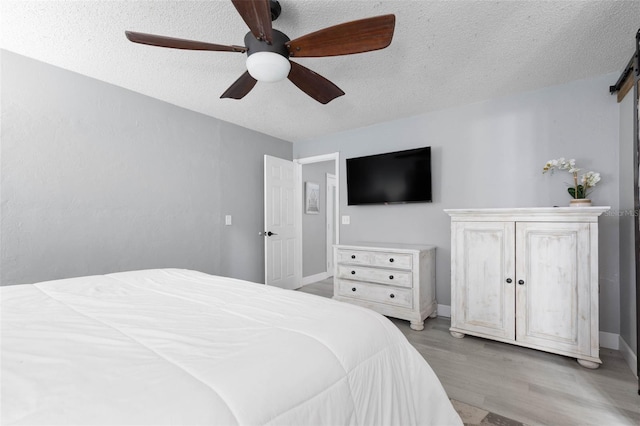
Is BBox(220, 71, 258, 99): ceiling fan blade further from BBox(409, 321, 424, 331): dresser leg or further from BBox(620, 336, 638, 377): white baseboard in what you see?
BBox(620, 336, 638, 377): white baseboard

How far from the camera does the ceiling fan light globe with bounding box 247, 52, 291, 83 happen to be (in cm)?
165

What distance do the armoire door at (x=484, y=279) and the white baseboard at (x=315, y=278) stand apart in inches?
107

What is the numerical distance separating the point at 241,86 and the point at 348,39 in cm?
89

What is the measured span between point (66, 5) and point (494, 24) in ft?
8.46

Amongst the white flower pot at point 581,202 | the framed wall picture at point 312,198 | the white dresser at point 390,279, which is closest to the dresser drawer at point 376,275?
the white dresser at point 390,279

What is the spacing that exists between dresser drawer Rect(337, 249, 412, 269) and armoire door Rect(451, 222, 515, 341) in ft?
1.52

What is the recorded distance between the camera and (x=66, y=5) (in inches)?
67.7

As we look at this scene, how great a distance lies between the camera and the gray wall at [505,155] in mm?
2516

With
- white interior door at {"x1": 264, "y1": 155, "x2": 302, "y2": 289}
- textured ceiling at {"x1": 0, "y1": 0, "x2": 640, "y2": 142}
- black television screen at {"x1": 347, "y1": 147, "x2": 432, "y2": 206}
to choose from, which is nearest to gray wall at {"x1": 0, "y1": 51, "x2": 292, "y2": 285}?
textured ceiling at {"x1": 0, "y1": 0, "x2": 640, "y2": 142}

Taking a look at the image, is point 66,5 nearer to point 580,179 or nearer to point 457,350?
point 457,350

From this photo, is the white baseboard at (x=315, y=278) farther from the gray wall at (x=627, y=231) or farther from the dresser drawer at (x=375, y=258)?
the gray wall at (x=627, y=231)

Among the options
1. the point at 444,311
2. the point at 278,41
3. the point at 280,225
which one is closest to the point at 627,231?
the point at 444,311

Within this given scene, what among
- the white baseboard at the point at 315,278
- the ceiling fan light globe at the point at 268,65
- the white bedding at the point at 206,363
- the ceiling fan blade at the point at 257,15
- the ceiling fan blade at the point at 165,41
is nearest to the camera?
the white bedding at the point at 206,363

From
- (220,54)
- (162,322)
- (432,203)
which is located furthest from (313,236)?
(162,322)
